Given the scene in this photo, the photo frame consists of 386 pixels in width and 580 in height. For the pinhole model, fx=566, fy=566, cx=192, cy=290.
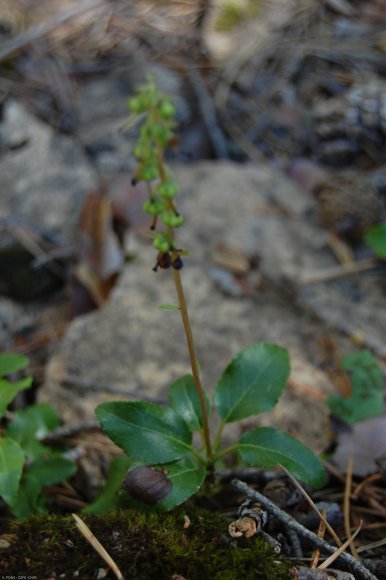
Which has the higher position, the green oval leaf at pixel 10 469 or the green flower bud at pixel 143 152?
the green flower bud at pixel 143 152

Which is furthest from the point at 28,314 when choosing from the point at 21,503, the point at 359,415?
the point at 359,415

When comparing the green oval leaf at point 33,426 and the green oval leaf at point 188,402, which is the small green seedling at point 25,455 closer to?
the green oval leaf at point 33,426

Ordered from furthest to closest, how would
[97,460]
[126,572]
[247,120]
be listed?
1. [247,120]
2. [97,460]
3. [126,572]

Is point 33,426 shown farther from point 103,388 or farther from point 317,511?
point 317,511

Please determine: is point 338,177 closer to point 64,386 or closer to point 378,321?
point 378,321

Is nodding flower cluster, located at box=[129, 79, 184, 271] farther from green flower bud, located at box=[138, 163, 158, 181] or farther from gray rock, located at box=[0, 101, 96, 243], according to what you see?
→ gray rock, located at box=[0, 101, 96, 243]

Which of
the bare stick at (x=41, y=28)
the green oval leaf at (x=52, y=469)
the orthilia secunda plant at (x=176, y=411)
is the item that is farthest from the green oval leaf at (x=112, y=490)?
the bare stick at (x=41, y=28)

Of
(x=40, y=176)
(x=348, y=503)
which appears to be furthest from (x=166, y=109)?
(x=40, y=176)
